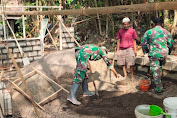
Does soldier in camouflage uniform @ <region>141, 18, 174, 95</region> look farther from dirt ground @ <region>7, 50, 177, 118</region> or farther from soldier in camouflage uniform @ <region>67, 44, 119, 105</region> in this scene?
soldier in camouflage uniform @ <region>67, 44, 119, 105</region>

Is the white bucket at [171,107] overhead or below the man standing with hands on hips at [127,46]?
below

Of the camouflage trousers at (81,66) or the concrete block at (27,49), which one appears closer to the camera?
the camouflage trousers at (81,66)

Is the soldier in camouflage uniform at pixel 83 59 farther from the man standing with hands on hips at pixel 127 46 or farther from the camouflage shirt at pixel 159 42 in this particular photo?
the man standing with hands on hips at pixel 127 46

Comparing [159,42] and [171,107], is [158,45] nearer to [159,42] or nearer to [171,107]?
[159,42]

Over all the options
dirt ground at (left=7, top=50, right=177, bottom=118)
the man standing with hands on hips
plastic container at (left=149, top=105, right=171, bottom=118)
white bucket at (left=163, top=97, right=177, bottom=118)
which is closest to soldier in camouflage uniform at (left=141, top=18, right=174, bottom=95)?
dirt ground at (left=7, top=50, right=177, bottom=118)

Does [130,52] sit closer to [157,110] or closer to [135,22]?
[157,110]

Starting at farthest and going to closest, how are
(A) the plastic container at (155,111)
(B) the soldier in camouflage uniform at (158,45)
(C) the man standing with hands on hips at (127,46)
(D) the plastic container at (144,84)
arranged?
(C) the man standing with hands on hips at (127,46) < (D) the plastic container at (144,84) < (B) the soldier in camouflage uniform at (158,45) < (A) the plastic container at (155,111)

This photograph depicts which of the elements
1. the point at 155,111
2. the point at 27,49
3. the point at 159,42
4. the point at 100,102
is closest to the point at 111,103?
the point at 100,102

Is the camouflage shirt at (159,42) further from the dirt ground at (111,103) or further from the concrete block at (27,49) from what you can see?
the concrete block at (27,49)

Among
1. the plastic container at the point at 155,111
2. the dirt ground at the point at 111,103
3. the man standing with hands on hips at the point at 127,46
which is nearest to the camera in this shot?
the plastic container at the point at 155,111

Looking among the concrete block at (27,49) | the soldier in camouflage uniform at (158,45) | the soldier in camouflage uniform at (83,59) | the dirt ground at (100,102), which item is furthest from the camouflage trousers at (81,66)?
the concrete block at (27,49)

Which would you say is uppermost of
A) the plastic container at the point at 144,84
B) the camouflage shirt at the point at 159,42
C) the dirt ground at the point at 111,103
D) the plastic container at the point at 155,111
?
the camouflage shirt at the point at 159,42

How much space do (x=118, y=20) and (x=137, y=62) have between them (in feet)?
12.9

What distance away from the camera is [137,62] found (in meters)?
5.64
